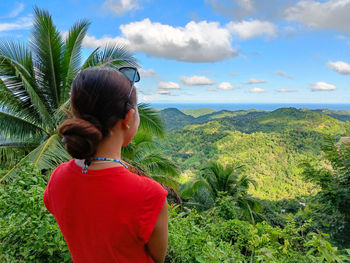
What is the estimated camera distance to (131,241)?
76cm

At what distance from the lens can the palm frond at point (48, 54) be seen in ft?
18.3

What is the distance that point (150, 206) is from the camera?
2.42 feet

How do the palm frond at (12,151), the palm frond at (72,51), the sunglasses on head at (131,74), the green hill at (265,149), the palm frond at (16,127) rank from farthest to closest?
the green hill at (265,149), the palm frond at (72,51), the palm frond at (16,127), the palm frond at (12,151), the sunglasses on head at (131,74)

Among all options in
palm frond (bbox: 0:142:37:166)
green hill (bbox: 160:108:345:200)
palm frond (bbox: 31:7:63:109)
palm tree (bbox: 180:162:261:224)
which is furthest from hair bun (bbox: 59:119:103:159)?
green hill (bbox: 160:108:345:200)

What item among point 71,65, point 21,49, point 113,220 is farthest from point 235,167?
point 113,220

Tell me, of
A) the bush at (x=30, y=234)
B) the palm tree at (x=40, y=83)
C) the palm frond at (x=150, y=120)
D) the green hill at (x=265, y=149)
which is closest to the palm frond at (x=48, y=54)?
the palm tree at (x=40, y=83)

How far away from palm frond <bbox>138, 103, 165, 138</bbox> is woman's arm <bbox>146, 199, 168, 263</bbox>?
5005 millimetres

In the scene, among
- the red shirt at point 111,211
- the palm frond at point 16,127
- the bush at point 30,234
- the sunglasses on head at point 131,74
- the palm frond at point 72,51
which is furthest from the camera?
the palm frond at point 72,51

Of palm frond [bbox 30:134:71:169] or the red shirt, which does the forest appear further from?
the red shirt

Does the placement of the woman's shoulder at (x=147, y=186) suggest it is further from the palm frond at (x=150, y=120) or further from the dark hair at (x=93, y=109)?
the palm frond at (x=150, y=120)

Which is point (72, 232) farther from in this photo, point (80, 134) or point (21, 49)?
point (21, 49)

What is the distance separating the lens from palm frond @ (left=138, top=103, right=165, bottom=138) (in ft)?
19.2

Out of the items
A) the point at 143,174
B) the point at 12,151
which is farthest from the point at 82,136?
the point at 12,151

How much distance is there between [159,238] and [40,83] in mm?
6469
